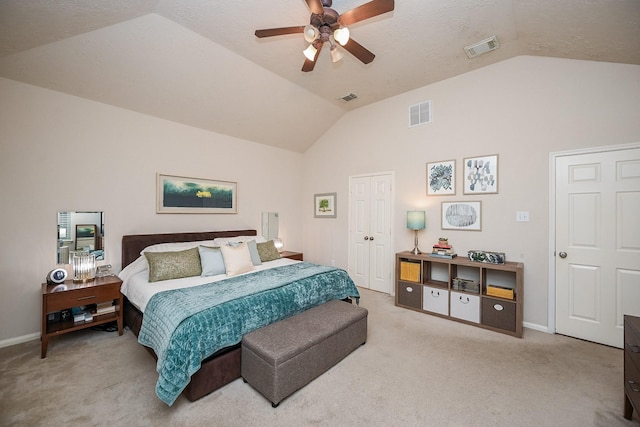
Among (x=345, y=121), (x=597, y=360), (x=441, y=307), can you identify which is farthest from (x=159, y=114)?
(x=597, y=360)

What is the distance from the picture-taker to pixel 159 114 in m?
3.63

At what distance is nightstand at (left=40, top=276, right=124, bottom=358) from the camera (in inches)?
98.3

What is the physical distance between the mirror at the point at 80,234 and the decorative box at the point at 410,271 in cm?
397

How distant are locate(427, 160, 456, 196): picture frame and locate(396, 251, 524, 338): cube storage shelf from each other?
3.17ft

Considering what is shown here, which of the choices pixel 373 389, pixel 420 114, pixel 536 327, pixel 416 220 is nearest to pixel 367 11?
pixel 420 114

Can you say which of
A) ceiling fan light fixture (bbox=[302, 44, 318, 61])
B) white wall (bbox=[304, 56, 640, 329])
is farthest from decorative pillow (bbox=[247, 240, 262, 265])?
ceiling fan light fixture (bbox=[302, 44, 318, 61])

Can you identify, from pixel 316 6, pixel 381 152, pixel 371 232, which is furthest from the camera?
pixel 371 232

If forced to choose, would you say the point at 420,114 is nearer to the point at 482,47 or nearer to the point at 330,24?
the point at 482,47

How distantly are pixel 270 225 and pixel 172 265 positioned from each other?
2317 millimetres

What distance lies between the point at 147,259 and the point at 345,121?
13.0ft

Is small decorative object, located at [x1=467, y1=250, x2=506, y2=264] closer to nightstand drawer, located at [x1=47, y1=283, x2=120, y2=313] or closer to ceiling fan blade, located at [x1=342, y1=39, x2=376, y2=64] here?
ceiling fan blade, located at [x1=342, y1=39, x2=376, y2=64]

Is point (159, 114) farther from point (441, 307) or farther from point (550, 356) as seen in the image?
point (550, 356)

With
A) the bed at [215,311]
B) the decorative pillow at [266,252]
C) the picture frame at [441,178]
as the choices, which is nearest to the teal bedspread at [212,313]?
the bed at [215,311]

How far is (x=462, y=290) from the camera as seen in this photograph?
3387 millimetres
